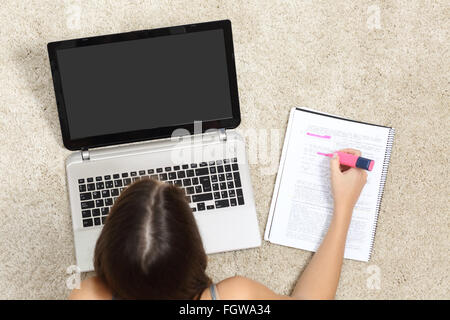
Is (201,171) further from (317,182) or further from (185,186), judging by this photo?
(317,182)

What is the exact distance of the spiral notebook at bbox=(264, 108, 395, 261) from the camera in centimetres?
84

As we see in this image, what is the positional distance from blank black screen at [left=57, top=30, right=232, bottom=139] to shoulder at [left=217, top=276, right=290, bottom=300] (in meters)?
0.31

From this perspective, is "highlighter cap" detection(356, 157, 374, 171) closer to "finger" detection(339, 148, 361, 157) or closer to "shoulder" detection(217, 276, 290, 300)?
"finger" detection(339, 148, 361, 157)

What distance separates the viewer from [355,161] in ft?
2.68

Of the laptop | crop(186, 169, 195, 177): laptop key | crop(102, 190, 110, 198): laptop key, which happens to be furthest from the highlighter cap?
crop(102, 190, 110, 198): laptop key

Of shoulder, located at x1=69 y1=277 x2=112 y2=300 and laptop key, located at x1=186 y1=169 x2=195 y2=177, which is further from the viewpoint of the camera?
laptop key, located at x1=186 y1=169 x2=195 y2=177

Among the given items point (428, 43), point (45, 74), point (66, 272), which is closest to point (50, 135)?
point (45, 74)

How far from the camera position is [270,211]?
2.78 ft

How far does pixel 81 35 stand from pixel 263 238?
552mm

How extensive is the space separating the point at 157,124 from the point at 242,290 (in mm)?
344

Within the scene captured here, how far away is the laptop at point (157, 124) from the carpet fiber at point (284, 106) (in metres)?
0.05

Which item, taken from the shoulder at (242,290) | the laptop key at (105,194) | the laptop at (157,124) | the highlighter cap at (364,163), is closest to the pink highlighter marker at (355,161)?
the highlighter cap at (364,163)
